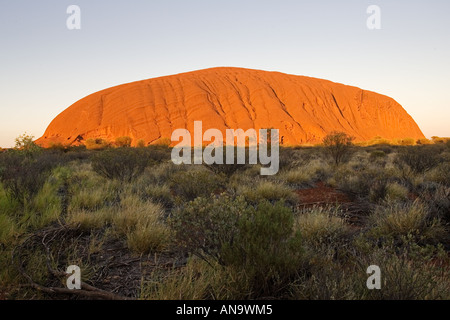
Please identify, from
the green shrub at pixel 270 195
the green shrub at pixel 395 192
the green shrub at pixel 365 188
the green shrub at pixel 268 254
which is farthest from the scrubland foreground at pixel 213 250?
the green shrub at pixel 270 195

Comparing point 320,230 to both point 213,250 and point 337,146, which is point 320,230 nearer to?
point 213,250

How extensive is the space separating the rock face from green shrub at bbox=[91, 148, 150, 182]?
1751 inches

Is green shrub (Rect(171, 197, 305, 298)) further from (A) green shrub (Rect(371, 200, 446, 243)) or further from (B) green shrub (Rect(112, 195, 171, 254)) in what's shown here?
(A) green shrub (Rect(371, 200, 446, 243))

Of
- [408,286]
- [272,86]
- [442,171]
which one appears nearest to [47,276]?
[408,286]

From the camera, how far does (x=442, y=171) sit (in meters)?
9.30

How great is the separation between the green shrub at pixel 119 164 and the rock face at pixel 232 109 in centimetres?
4447

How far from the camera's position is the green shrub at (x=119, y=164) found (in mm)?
9938

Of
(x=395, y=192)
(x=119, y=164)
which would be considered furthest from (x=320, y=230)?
(x=119, y=164)

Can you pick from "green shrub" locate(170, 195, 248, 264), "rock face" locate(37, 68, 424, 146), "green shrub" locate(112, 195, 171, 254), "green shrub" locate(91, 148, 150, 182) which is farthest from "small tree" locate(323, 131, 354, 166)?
"rock face" locate(37, 68, 424, 146)

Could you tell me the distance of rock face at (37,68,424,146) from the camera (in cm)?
5875

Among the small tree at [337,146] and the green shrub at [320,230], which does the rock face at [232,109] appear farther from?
the green shrub at [320,230]

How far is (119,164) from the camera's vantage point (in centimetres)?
993
